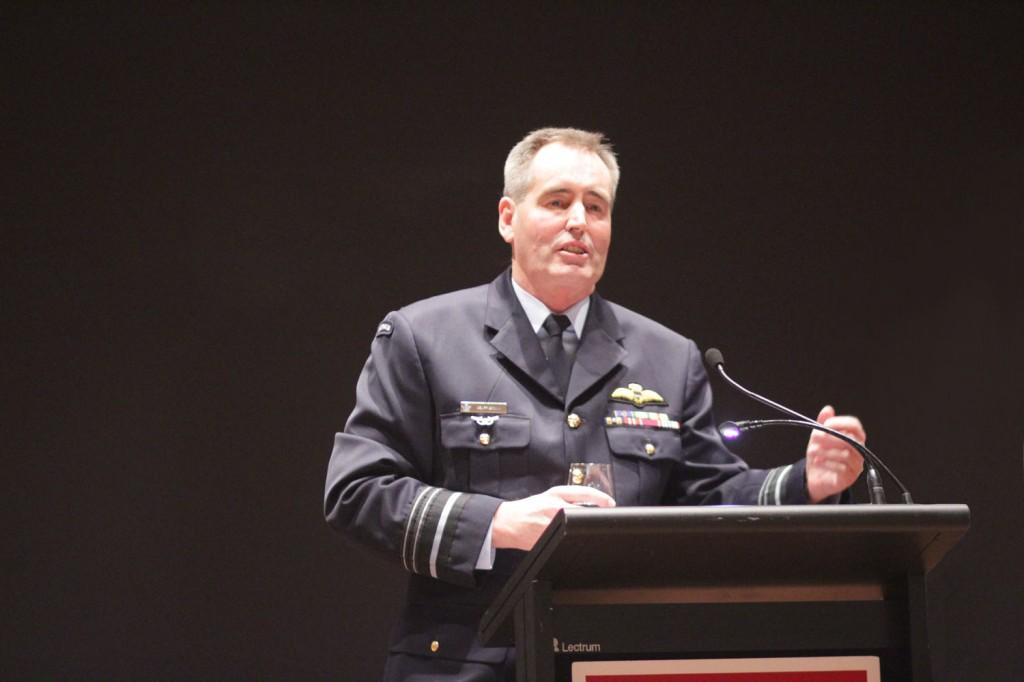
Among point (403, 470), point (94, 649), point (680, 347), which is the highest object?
point (680, 347)

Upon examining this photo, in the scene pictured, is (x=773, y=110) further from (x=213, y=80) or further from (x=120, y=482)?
(x=120, y=482)

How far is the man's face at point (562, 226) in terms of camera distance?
2.55 m

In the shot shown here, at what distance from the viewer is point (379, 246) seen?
3514mm

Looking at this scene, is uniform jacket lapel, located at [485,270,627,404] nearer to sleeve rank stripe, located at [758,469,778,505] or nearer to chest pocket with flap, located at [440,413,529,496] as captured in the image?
chest pocket with flap, located at [440,413,529,496]

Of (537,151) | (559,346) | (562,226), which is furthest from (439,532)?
(537,151)

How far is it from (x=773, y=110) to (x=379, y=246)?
124 centimetres

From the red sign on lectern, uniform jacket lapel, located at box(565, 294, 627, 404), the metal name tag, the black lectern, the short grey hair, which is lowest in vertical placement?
the red sign on lectern

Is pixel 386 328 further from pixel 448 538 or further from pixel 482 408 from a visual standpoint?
pixel 448 538

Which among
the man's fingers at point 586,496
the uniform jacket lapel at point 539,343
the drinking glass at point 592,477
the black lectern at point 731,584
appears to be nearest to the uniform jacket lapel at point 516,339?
the uniform jacket lapel at point 539,343

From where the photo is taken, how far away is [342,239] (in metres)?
3.50

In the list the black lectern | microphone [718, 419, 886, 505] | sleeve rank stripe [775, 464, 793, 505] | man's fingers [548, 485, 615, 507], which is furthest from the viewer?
sleeve rank stripe [775, 464, 793, 505]

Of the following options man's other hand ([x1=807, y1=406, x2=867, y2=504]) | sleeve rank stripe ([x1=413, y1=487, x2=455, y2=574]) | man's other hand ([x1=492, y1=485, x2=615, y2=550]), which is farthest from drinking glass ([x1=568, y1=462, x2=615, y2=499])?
man's other hand ([x1=807, y1=406, x2=867, y2=504])

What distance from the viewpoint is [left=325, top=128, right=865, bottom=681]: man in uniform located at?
2098mm

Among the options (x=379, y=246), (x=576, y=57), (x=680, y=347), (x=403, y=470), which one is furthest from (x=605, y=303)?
(x=576, y=57)
